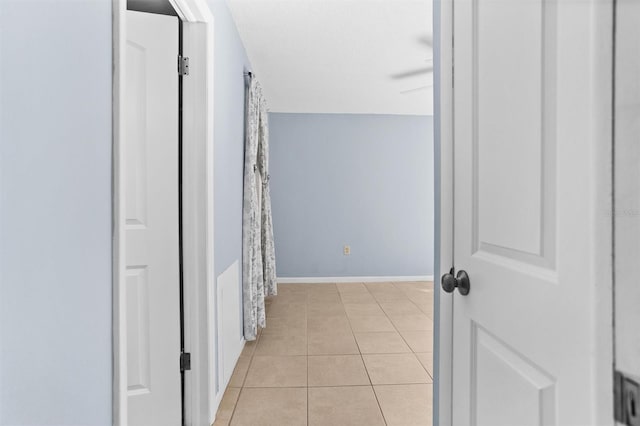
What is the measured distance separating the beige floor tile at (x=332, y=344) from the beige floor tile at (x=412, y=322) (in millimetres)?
543

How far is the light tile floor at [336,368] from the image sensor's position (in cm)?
188

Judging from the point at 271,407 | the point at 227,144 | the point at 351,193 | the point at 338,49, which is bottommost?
the point at 271,407

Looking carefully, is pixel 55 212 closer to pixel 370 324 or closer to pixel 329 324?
pixel 329 324

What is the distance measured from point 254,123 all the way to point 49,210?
96.4 inches

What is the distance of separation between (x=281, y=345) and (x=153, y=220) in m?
1.61

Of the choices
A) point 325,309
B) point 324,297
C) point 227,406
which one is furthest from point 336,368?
point 324,297

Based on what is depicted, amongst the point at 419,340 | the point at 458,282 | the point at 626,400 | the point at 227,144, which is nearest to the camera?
the point at 626,400

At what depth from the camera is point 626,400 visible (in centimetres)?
49

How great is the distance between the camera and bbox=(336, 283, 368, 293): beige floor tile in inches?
178

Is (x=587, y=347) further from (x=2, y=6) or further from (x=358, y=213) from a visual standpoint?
(x=358, y=213)

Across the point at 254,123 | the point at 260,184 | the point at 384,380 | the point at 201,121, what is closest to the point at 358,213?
the point at 260,184

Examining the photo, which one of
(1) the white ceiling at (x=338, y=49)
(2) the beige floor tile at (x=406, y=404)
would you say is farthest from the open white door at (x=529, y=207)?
(1) the white ceiling at (x=338, y=49)

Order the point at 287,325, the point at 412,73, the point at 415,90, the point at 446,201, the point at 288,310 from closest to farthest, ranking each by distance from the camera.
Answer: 1. the point at 446,201
2. the point at 287,325
3. the point at 412,73
4. the point at 288,310
5. the point at 415,90

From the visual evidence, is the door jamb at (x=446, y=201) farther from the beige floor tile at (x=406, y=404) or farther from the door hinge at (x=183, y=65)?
the door hinge at (x=183, y=65)
